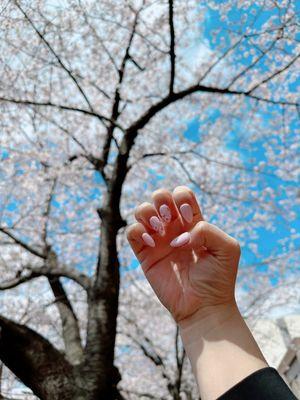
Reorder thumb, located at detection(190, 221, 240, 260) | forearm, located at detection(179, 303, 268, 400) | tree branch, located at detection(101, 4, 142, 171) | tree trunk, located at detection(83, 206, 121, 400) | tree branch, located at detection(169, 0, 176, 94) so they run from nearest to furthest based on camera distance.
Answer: forearm, located at detection(179, 303, 268, 400) < thumb, located at detection(190, 221, 240, 260) < tree trunk, located at detection(83, 206, 121, 400) < tree branch, located at detection(169, 0, 176, 94) < tree branch, located at detection(101, 4, 142, 171)

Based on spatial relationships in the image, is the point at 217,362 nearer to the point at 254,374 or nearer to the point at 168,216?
the point at 254,374

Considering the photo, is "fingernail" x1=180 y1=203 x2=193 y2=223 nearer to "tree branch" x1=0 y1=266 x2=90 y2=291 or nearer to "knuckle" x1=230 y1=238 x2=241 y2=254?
"knuckle" x1=230 y1=238 x2=241 y2=254

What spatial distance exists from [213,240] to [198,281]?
19 cm

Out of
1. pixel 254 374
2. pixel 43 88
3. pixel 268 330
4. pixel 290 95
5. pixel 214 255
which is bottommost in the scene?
pixel 254 374

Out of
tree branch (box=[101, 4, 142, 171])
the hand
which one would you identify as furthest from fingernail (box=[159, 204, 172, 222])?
tree branch (box=[101, 4, 142, 171])

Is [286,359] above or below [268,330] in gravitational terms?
below

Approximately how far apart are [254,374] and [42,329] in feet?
34.4

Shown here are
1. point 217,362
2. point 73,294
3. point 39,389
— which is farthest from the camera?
point 73,294

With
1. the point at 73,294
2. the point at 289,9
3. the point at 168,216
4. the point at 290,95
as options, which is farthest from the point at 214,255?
the point at 73,294

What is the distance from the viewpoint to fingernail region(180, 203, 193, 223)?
1.44 m

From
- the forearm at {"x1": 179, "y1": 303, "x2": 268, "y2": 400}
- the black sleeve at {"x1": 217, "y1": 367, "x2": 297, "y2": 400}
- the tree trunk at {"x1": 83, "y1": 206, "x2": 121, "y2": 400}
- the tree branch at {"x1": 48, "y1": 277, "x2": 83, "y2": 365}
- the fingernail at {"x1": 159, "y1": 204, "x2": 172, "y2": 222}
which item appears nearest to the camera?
the black sleeve at {"x1": 217, "y1": 367, "x2": 297, "y2": 400}

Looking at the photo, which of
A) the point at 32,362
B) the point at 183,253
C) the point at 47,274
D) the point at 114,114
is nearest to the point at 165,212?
the point at 183,253

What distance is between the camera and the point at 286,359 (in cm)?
1717

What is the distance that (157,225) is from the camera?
1548 mm
